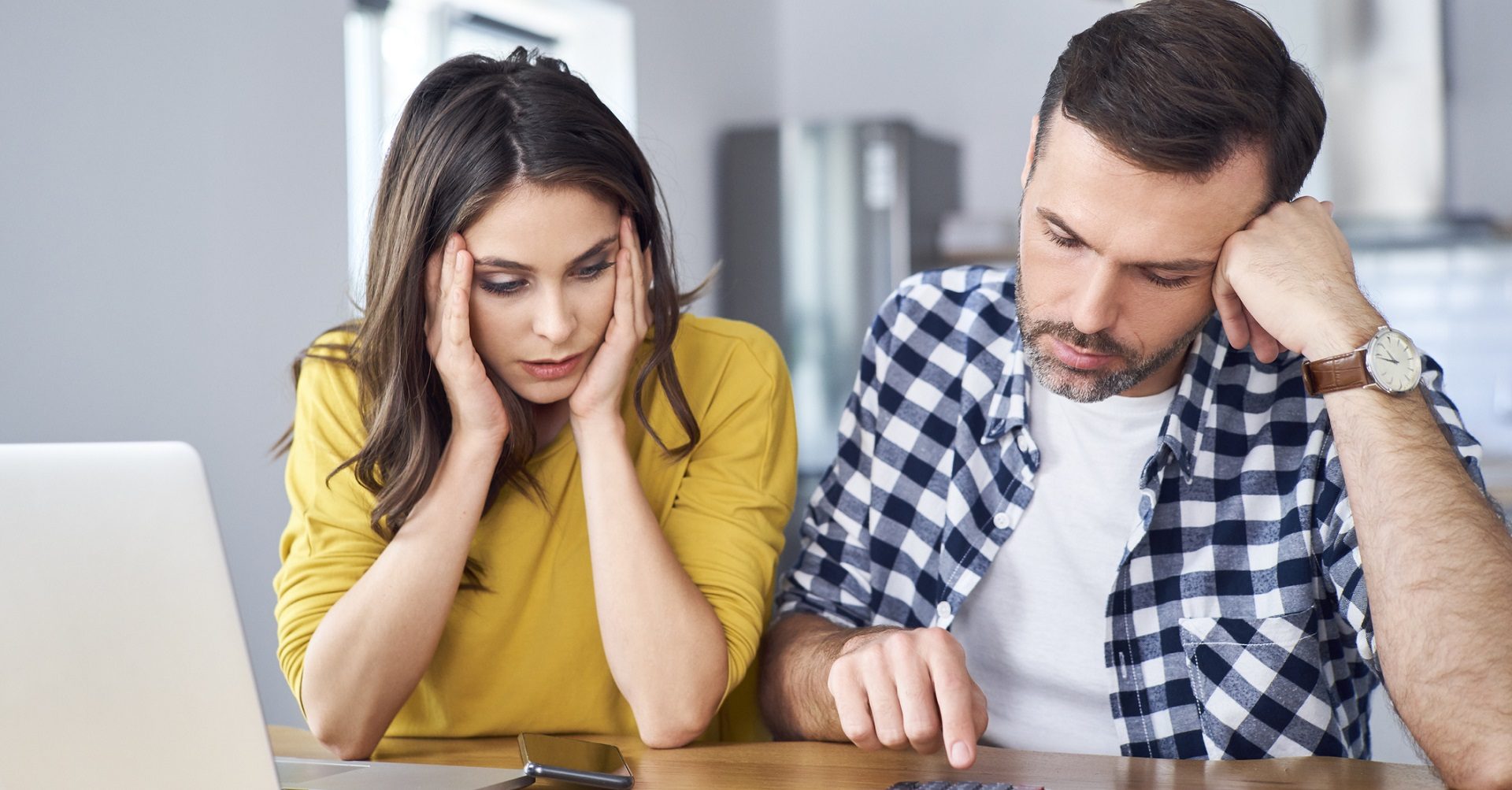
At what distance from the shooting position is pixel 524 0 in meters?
3.54

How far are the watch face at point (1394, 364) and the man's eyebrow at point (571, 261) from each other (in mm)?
701

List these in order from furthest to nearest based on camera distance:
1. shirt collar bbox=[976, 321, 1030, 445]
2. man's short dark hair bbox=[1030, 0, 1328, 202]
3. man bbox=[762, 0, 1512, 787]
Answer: shirt collar bbox=[976, 321, 1030, 445] < man's short dark hair bbox=[1030, 0, 1328, 202] < man bbox=[762, 0, 1512, 787]

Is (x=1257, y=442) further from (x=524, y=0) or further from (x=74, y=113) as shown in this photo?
(x=524, y=0)

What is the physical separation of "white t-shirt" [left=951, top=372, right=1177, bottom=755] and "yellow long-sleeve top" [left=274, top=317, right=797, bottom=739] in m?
0.25

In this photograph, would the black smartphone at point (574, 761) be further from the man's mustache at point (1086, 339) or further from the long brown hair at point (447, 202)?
the man's mustache at point (1086, 339)

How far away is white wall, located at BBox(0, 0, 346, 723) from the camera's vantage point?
1.92 m

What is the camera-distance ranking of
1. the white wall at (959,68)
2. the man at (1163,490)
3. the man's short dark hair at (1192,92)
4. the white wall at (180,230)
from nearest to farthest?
the man at (1163,490) < the man's short dark hair at (1192,92) < the white wall at (180,230) < the white wall at (959,68)

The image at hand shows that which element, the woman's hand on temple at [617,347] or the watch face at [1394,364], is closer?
the watch face at [1394,364]

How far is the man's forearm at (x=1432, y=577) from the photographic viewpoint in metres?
0.92

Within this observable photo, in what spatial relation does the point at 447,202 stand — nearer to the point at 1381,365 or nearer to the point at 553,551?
the point at 553,551

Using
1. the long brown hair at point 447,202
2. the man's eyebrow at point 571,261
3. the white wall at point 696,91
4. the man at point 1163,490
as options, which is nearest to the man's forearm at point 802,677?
the man at point 1163,490

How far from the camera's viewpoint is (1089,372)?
3.94ft

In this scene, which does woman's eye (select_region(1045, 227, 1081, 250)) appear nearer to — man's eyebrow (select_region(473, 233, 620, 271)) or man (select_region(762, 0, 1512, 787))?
man (select_region(762, 0, 1512, 787))

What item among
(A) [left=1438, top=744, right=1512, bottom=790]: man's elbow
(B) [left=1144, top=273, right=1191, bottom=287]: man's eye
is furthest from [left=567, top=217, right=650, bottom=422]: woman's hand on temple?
(A) [left=1438, top=744, right=1512, bottom=790]: man's elbow
